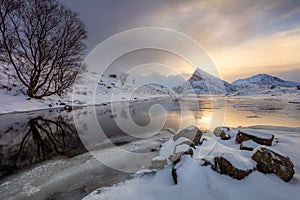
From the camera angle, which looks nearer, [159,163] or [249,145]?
[249,145]

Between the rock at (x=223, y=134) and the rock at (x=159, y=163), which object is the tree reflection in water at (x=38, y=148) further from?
the rock at (x=223, y=134)

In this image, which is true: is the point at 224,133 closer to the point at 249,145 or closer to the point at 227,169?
the point at 249,145

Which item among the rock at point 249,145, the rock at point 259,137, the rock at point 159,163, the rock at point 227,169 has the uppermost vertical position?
the rock at point 259,137

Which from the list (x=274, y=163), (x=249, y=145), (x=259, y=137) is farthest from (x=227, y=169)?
(x=259, y=137)

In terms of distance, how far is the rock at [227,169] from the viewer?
129 inches

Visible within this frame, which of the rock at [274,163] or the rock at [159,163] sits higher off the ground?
the rock at [274,163]

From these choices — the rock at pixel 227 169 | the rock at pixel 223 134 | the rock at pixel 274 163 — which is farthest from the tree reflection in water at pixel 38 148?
the rock at pixel 274 163

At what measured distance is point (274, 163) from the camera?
3305 millimetres

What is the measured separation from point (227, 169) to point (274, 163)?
0.91 meters

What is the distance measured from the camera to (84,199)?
134 inches

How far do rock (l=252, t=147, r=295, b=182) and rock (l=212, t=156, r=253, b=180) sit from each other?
33 centimetres

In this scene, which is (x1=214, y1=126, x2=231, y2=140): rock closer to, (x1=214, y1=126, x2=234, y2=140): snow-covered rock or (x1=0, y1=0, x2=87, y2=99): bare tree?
(x1=214, y1=126, x2=234, y2=140): snow-covered rock

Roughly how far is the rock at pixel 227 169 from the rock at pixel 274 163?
330 mm

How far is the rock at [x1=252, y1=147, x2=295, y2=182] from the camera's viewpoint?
3.16 meters
